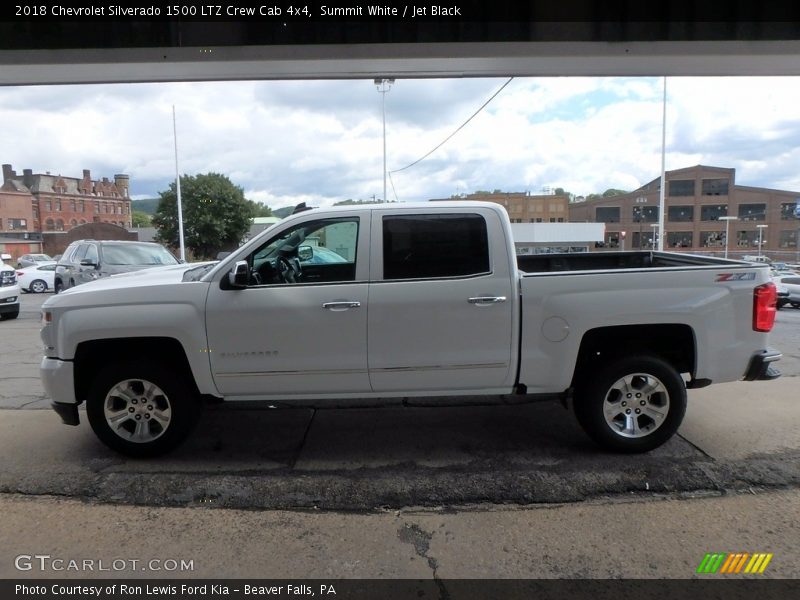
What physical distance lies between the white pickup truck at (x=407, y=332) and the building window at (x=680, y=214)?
253 ft

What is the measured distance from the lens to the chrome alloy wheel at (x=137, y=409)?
13.8 ft

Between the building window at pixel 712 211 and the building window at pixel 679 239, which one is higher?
the building window at pixel 712 211

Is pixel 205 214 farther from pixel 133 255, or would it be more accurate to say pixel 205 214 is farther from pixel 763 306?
pixel 763 306

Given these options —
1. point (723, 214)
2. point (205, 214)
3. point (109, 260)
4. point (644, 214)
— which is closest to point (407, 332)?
point (109, 260)

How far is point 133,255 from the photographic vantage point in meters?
13.2

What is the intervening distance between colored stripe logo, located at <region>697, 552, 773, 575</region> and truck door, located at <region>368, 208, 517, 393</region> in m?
1.72

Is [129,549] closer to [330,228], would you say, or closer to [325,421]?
[325,421]

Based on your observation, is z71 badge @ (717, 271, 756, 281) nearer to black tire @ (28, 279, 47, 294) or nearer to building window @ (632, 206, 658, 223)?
black tire @ (28, 279, 47, 294)

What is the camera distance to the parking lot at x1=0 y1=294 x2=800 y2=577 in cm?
307

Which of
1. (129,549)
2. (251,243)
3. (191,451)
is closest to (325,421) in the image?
(191,451)

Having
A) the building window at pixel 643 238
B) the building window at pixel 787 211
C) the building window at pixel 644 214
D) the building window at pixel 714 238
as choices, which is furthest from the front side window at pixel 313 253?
the building window at pixel 787 211

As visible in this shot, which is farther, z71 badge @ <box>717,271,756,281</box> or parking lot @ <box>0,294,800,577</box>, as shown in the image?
z71 badge @ <box>717,271,756,281</box>

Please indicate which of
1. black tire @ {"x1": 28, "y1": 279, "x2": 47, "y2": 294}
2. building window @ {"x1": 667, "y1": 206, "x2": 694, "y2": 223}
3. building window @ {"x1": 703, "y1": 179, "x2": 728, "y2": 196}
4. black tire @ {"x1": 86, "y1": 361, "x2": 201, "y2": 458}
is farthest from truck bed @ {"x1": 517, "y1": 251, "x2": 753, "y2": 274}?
building window @ {"x1": 703, "y1": 179, "x2": 728, "y2": 196}

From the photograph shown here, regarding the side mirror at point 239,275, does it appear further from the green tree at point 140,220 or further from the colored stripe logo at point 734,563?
the green tree at point 140,220
